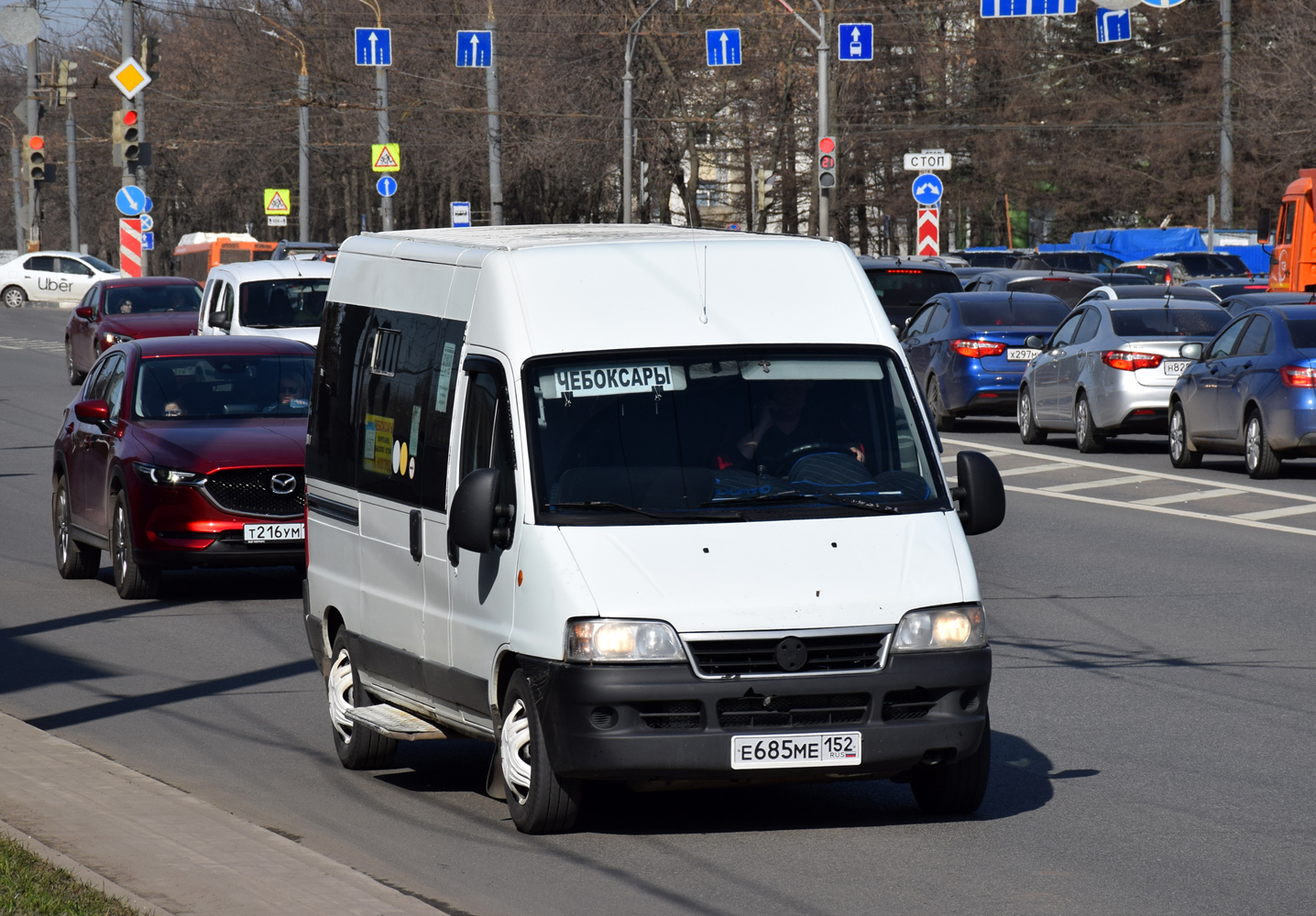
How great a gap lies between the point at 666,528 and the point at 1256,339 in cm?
1482

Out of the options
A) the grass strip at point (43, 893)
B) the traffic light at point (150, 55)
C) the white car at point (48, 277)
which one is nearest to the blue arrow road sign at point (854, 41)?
the traffic light at point (150, 55)

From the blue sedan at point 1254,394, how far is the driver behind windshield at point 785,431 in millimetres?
12900

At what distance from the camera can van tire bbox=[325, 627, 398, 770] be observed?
8.06 metres

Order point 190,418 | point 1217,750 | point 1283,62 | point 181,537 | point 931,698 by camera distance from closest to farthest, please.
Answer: point 931,698, point 1217,750, point 181,537, point 190,418, point 1283,62

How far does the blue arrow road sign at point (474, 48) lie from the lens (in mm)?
46031

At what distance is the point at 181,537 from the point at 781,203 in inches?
2535

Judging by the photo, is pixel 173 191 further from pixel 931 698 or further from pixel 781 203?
pixel 931 698

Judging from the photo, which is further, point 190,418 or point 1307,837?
point 190,418

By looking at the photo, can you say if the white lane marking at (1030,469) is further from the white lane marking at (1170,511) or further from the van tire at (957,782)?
the van tire at (957,782)

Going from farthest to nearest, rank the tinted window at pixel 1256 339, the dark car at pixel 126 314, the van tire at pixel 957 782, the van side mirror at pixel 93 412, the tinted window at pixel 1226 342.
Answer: the dark car at pixel 126 314, the tinted window at pixel 1226 342, the tinted window at pixel 1256 339, the van side mirror at pixel 93 412, the van tire at pixel 957 782

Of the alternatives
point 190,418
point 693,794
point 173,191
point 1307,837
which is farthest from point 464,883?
point 173,191

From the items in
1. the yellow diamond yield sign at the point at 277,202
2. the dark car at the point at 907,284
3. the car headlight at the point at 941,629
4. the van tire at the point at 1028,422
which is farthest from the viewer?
the yellow diamond yield sign at the point at 277,202

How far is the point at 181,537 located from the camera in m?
12.9

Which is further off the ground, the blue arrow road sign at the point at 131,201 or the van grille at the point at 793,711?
the blue arrow road sign at the point at 131,201
